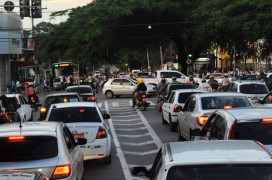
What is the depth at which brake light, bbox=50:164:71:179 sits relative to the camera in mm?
8031

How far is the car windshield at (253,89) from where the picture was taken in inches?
963

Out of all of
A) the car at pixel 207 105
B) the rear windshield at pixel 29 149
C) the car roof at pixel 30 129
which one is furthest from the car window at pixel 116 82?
the rear windshield at pixel 29 149

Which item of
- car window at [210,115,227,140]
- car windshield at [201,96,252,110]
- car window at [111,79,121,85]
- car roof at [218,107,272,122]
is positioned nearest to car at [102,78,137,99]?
car window at [111,79,121,85]

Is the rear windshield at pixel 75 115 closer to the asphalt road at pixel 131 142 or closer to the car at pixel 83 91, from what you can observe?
the asphalt road at pixel 131 142

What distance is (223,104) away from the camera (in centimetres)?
1527

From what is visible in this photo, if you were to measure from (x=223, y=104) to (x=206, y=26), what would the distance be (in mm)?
37079

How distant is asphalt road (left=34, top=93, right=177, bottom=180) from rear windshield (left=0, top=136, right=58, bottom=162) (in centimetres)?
375

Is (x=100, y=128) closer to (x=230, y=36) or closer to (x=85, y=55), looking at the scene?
(x=230, y=36)

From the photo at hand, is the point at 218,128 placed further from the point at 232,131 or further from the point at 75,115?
the point at 75,115

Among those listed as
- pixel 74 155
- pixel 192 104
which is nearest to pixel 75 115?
pixel 192 104

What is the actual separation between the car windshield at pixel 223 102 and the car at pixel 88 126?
3109 mm

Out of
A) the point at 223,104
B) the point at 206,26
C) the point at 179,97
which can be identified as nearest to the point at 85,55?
the point at 206,26

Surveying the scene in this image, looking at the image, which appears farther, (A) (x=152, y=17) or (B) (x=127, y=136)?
(A) (x=152, y=17)

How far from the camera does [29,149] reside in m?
8.31
